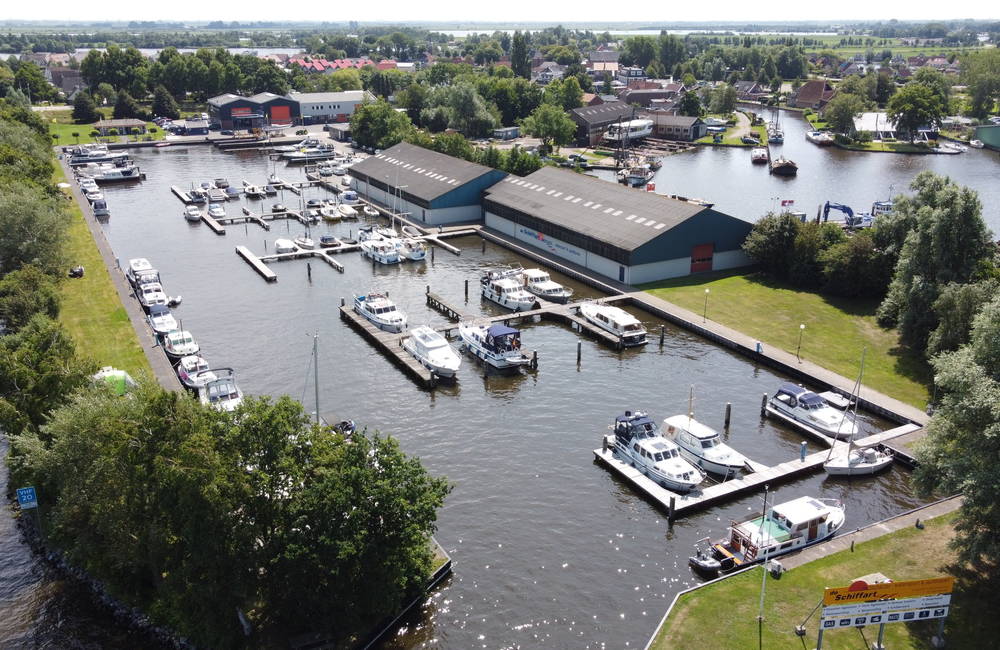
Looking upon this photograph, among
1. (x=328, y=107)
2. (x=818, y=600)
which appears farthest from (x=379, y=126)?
(x=818, y=600)

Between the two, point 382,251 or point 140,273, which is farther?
point 382,251

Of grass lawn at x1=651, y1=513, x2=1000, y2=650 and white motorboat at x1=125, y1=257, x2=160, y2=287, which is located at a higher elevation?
white motorboat at x1=125, y1=257, x2=160, y2=287

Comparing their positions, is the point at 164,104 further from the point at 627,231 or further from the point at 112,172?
the point at 627,231

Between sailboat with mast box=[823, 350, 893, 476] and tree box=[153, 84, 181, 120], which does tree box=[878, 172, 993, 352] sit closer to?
sailboat with mast box=[823, 350, 893, 476]

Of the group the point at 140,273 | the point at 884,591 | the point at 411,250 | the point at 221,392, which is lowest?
the point at 221,392

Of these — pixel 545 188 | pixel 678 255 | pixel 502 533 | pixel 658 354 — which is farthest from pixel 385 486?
pixel 545 188

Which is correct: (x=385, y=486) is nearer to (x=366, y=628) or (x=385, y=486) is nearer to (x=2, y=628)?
(x=366, y=628)

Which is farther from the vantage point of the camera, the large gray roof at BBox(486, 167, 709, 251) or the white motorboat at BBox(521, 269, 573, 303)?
the large gray roof at BBox(486, 167, 709, 251)

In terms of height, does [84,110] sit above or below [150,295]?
above

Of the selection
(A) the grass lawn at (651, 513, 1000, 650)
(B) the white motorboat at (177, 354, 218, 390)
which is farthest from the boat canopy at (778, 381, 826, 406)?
(B) the white motorboat at (177, 354, 218, 390)
